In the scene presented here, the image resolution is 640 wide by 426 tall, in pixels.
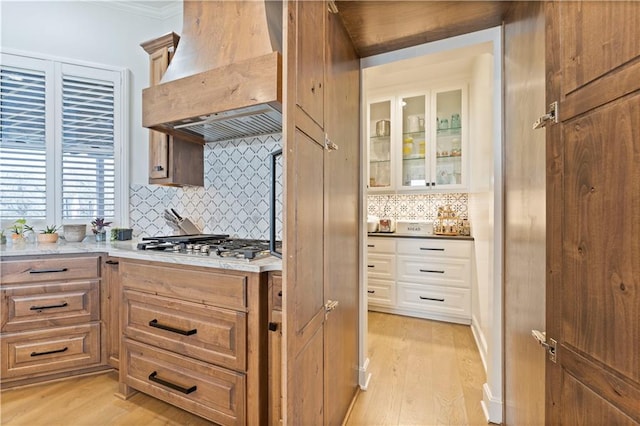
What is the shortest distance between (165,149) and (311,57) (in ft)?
5.41

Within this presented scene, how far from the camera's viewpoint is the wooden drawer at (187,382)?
133cm

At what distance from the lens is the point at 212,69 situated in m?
1.52

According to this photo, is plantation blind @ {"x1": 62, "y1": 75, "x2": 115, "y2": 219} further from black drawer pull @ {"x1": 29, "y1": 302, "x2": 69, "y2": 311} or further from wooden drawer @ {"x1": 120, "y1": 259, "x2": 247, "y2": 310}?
wooden drawer @ {"x1": 120, "y1": 259, "x2": 247, "y2": 310}

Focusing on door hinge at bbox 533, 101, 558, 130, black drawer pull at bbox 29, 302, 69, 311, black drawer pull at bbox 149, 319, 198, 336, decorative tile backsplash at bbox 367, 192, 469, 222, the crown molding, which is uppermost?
the crown molding

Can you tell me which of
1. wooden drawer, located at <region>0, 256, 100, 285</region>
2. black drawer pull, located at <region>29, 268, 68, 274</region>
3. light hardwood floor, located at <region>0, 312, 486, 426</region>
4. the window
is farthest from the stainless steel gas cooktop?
the window

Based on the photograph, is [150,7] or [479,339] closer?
[479,339]

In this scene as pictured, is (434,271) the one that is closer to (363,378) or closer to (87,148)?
(363,378)

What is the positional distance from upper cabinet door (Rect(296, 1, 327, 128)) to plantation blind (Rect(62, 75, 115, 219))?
236 cm

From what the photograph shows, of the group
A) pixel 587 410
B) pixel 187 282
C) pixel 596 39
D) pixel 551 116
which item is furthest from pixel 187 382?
pixel 596 39

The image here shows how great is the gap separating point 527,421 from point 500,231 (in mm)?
867

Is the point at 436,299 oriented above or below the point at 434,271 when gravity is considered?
below

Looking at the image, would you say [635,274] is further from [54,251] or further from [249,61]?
[54,251]

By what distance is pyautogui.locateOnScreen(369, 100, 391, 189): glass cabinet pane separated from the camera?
3.31 meters

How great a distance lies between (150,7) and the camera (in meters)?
2.56
